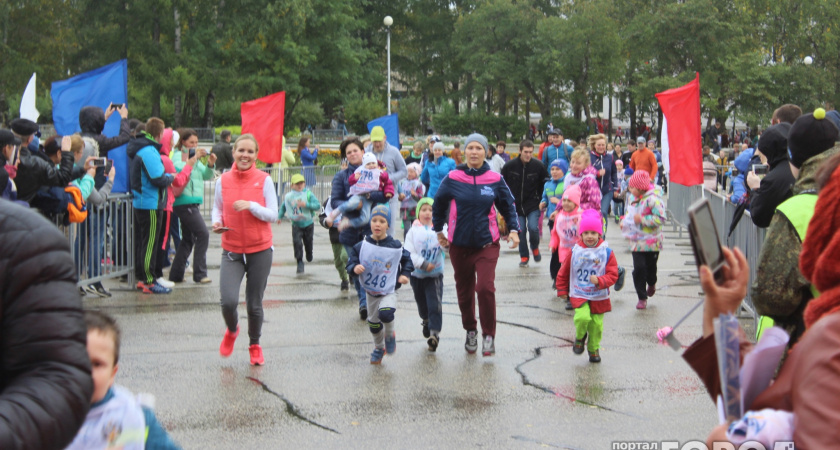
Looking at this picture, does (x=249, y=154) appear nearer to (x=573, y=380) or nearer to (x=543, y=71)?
(x=573, y=380)

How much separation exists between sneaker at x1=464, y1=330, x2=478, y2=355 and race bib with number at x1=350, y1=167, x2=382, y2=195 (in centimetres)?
228

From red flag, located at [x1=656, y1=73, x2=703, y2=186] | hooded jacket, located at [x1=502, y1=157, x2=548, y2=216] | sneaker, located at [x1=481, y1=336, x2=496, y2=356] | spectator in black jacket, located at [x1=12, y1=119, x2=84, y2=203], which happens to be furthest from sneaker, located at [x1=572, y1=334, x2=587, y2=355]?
hooded jacket, located at [x1=502, y1=157, x2=548, y2=216]

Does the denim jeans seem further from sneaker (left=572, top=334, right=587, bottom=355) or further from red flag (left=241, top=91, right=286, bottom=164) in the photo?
sneaker (left=572, top=334, right=587, bottom=355)

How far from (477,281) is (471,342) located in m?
0.54

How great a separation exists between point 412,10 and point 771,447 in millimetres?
71500

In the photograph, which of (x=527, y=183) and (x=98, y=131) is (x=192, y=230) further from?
(x=527, y=183)

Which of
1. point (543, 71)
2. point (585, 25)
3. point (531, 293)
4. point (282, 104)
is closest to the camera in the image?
point (531, 293)

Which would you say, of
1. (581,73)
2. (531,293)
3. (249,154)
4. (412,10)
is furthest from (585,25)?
(249,154)

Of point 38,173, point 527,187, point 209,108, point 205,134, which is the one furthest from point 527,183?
point 209,108

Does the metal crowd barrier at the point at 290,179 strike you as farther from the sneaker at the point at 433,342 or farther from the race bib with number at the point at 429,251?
the sneaker at the point at 433,342

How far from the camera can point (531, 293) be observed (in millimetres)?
11156

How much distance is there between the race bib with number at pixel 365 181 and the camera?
9.77 m

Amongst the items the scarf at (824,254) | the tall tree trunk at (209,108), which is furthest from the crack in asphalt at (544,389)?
the tall tree trunk at (209,108)

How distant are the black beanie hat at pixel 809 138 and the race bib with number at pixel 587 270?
11.4ft
